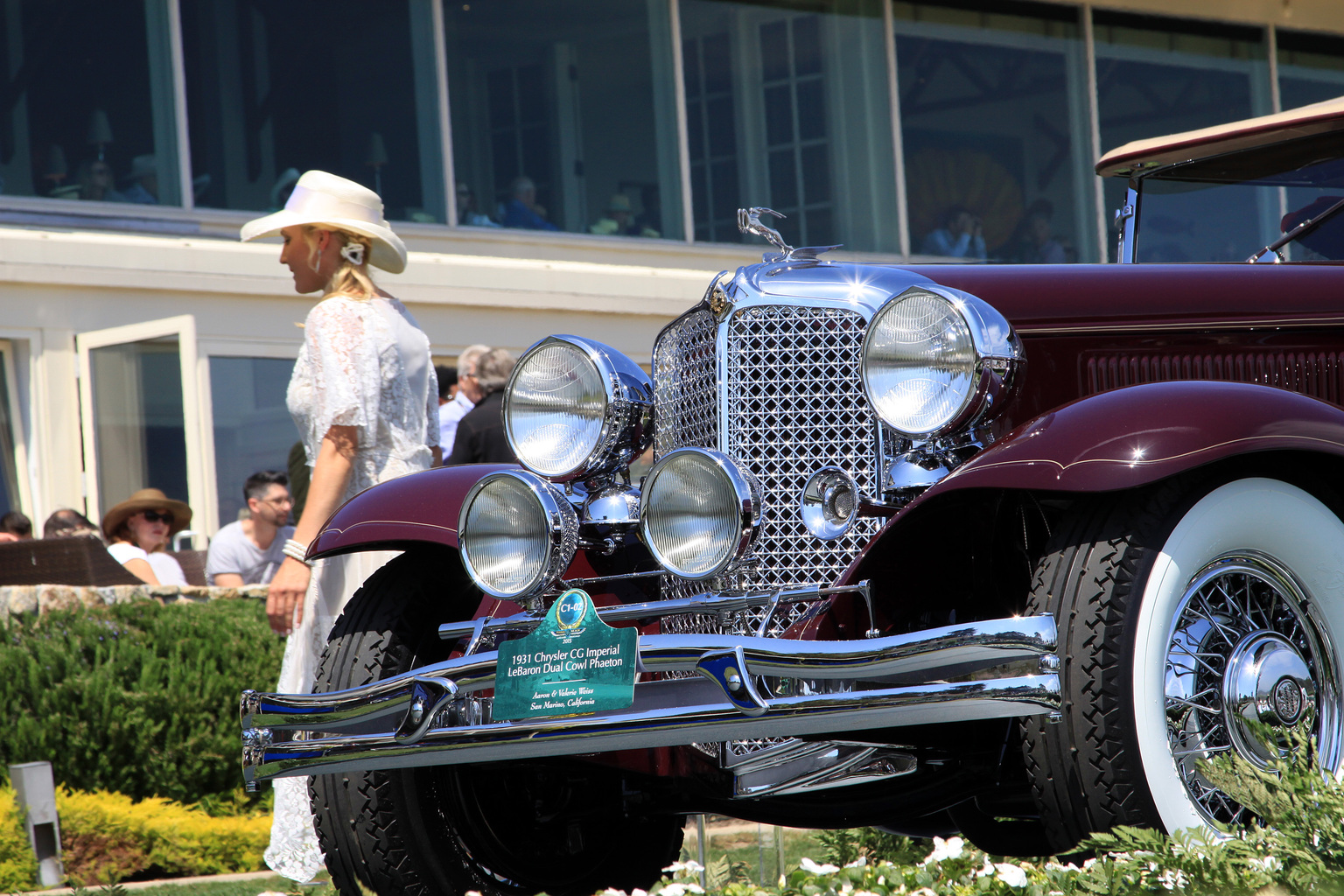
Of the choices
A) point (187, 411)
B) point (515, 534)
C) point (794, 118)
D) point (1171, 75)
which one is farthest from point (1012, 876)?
point (1171, 75)

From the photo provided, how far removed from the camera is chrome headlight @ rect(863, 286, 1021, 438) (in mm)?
2818

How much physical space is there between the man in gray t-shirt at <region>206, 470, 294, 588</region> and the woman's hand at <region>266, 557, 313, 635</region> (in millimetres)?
3943

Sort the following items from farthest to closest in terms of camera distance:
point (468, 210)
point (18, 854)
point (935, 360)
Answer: point (468, 210), point (18, 854), point (935, 360)

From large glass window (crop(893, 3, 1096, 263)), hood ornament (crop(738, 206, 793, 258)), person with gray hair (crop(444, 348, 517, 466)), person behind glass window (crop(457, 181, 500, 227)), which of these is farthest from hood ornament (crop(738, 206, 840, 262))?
large glass window (crop(893, 3, 1096, 263))

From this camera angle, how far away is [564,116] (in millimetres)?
11109

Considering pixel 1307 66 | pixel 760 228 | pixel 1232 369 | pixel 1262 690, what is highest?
pixel 1307 66

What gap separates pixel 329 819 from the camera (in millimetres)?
3223

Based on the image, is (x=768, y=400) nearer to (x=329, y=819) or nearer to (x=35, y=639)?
(x=329, y=819)

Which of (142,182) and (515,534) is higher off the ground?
(142,182)

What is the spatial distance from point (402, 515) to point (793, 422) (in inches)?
33.6

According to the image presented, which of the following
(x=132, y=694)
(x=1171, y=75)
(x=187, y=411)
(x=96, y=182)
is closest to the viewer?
Answer: (x=132, y=694)

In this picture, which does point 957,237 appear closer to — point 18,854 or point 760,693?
point 18,854

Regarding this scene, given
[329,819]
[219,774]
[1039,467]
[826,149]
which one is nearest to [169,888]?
[219,774]

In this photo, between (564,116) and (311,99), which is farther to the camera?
(564,116)
